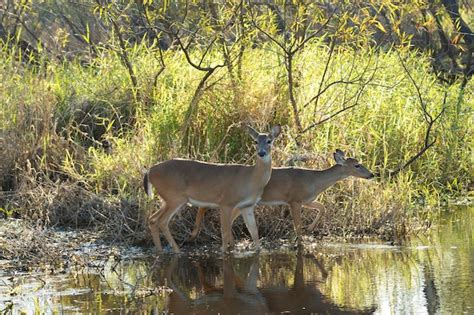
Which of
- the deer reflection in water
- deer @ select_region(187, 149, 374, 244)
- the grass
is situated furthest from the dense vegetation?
the deer reflection in water

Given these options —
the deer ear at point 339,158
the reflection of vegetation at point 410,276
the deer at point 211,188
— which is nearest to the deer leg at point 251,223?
the deer at point 211,188

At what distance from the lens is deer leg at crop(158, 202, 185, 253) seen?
12.1 m

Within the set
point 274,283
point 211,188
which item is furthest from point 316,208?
point 274,283

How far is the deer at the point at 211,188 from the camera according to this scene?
39.8ft

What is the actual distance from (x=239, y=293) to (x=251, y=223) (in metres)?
2.20

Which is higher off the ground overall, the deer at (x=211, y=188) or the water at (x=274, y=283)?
the deer at (x=211, y=188)

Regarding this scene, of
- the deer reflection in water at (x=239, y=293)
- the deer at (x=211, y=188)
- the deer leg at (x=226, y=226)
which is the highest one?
the deer at (x=211, y=188)

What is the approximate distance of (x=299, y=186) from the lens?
1254cm

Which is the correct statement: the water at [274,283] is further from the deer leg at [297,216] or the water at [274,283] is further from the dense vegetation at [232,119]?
the dense vegetation at [232,119]

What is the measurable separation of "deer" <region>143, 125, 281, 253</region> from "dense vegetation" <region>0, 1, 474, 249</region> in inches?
22.9

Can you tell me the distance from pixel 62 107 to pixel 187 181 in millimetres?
4614

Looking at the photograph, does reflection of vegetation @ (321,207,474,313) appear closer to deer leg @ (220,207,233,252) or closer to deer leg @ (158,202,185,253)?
deer leg @ (220,207,233,252)

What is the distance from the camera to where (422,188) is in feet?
49.0

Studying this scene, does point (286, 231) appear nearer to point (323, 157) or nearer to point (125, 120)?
point (323, 157)
